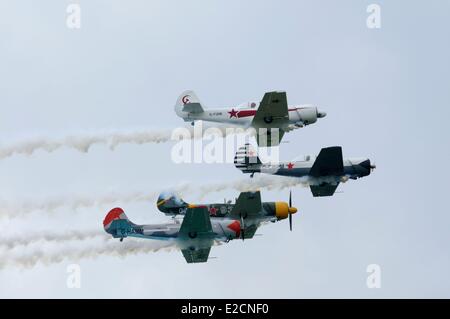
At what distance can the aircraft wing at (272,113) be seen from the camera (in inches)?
2264

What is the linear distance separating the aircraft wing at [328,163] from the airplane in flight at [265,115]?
6.49 feet

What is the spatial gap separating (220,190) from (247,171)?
7.00ft

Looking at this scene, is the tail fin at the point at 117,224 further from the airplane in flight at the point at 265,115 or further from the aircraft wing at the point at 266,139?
the aircraft wing at the point at 266,139

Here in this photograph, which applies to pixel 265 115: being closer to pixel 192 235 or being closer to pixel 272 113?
pixel 272 113

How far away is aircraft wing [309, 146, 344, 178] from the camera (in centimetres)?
5788

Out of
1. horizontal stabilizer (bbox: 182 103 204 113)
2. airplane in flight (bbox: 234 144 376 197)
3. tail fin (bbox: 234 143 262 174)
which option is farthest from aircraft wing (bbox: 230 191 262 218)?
horizontal stabilizer (bbox: 182 103 204 113)

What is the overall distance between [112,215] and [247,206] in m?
6.84

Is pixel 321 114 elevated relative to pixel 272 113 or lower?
lower

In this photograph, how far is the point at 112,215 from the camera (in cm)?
6000

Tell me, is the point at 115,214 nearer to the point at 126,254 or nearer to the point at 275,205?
the point at 126,254

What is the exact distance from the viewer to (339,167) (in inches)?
2306

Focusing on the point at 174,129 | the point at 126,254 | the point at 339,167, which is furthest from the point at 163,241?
the point at 339,167

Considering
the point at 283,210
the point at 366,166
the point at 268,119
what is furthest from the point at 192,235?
the point at 366,166

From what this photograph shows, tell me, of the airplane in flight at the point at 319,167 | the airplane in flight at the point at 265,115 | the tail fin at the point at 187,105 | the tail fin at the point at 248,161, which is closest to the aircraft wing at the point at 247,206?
the airplane in flight at the point at 319,167
